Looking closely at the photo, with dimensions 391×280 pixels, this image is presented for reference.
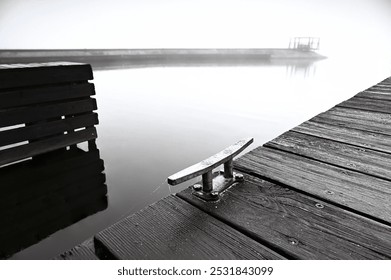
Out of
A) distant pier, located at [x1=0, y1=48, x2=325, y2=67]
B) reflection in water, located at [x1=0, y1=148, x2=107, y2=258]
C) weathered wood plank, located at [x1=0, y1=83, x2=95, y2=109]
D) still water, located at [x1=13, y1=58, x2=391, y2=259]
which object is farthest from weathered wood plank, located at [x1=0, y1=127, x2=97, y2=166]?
distant pier, located at [x1=0, y1=48, x2=325, y2=67]

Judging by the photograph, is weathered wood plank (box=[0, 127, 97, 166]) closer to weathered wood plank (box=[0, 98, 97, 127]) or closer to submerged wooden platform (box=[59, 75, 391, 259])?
Result: weathered wood plank (box=[0, 98, 97, 127])

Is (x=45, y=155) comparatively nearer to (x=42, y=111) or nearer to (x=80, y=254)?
(x=42, y=111)

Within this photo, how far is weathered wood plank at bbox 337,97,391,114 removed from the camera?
307cm

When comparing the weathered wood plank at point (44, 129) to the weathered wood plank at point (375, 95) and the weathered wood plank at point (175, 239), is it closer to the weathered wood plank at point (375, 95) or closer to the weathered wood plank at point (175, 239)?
the weathered wood plank at point (175, 239)

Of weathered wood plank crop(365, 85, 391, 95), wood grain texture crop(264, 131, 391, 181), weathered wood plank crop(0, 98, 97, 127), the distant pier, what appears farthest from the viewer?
the distant pier

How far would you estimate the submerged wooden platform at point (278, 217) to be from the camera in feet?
3.40

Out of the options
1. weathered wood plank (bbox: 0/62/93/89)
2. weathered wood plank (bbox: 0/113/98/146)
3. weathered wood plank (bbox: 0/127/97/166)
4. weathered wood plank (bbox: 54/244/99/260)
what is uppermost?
weathered wood plank (bbox: 0/62/93/89)

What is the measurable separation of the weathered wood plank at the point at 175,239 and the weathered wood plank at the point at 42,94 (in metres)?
3.14

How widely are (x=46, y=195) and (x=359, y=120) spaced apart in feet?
11.7

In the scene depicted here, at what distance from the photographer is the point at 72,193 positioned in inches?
125

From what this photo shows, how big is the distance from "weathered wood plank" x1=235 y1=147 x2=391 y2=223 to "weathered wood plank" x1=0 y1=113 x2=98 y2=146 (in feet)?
10.5

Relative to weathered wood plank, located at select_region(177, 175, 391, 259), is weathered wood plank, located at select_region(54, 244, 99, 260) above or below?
above

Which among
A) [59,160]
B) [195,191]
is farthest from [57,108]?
[195,191]

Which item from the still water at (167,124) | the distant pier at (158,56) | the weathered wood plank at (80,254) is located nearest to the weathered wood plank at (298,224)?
the weathered wood plank at (80,254)
